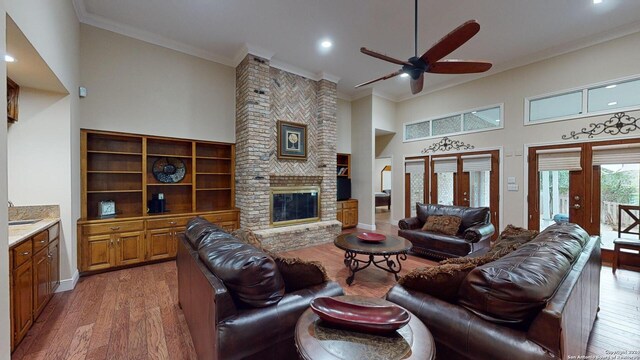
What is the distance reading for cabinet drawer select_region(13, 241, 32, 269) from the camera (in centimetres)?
190

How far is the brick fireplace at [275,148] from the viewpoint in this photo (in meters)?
4.59

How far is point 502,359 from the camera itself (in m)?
1.10

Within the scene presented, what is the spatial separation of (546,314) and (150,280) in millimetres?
3964

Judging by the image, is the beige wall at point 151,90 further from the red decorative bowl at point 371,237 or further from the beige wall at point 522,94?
the beige wall at point 522,94

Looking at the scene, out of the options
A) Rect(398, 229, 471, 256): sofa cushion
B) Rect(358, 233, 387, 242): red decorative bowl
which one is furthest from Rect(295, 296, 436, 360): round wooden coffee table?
Rect(398, 229, 471, 256): sofa cushion

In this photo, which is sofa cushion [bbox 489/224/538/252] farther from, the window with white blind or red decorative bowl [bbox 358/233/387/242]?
the window with white blind

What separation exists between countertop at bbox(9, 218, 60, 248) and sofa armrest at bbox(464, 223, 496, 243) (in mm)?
4859

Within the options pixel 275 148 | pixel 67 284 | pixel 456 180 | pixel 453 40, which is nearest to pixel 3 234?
pixel 67 284

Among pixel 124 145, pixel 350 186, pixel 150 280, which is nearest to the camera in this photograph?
pixel 150 280

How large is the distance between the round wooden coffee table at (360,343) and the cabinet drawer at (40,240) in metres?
2.65

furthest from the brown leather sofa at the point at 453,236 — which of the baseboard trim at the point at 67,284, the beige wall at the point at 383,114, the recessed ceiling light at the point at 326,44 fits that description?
the baseboard trim at the point at 67,284

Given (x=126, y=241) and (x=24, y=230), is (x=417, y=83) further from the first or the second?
(x=126, y=241)

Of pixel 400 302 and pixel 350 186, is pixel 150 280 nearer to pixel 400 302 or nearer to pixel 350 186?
pixel 400 302

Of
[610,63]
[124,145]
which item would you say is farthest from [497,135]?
[124,145]
